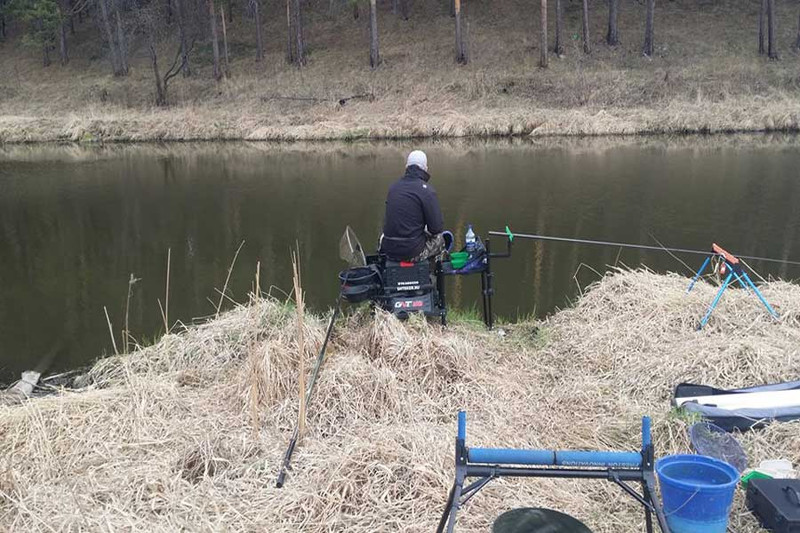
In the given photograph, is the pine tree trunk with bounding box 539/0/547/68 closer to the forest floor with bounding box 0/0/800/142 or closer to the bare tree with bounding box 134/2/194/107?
the forest floor with bounding box 0/0/800/142

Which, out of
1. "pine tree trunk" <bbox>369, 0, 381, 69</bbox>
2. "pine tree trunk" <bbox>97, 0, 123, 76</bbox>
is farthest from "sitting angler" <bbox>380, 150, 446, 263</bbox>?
"pine tree trunk" <bbox>97, 0, 123, 76</bbox>

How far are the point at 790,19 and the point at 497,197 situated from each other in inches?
972

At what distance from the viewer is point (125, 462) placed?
350 cm

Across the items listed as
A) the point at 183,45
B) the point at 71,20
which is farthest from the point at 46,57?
the point at 183,45

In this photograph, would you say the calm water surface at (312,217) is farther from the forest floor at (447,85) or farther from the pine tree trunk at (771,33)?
the pine tree trunk at (771,33)

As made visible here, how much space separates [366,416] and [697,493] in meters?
1.88

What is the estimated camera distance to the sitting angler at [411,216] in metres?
5.06

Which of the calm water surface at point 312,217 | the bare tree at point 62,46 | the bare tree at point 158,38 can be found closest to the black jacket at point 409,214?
Answer: the calm water surface at point 312,217

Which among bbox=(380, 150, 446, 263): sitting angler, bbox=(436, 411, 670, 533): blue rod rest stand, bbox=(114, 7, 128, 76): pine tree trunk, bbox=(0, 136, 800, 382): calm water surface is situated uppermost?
bbox=(114, 7, 128, 76): pine tree trunk

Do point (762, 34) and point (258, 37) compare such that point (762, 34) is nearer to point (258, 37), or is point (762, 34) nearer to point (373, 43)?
point (373, 43)

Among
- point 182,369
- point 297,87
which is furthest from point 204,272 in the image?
point 297,87

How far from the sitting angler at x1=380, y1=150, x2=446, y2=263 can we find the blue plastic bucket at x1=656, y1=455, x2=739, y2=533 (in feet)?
8.77

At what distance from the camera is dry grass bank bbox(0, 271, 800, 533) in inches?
120

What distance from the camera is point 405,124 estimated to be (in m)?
23.2
